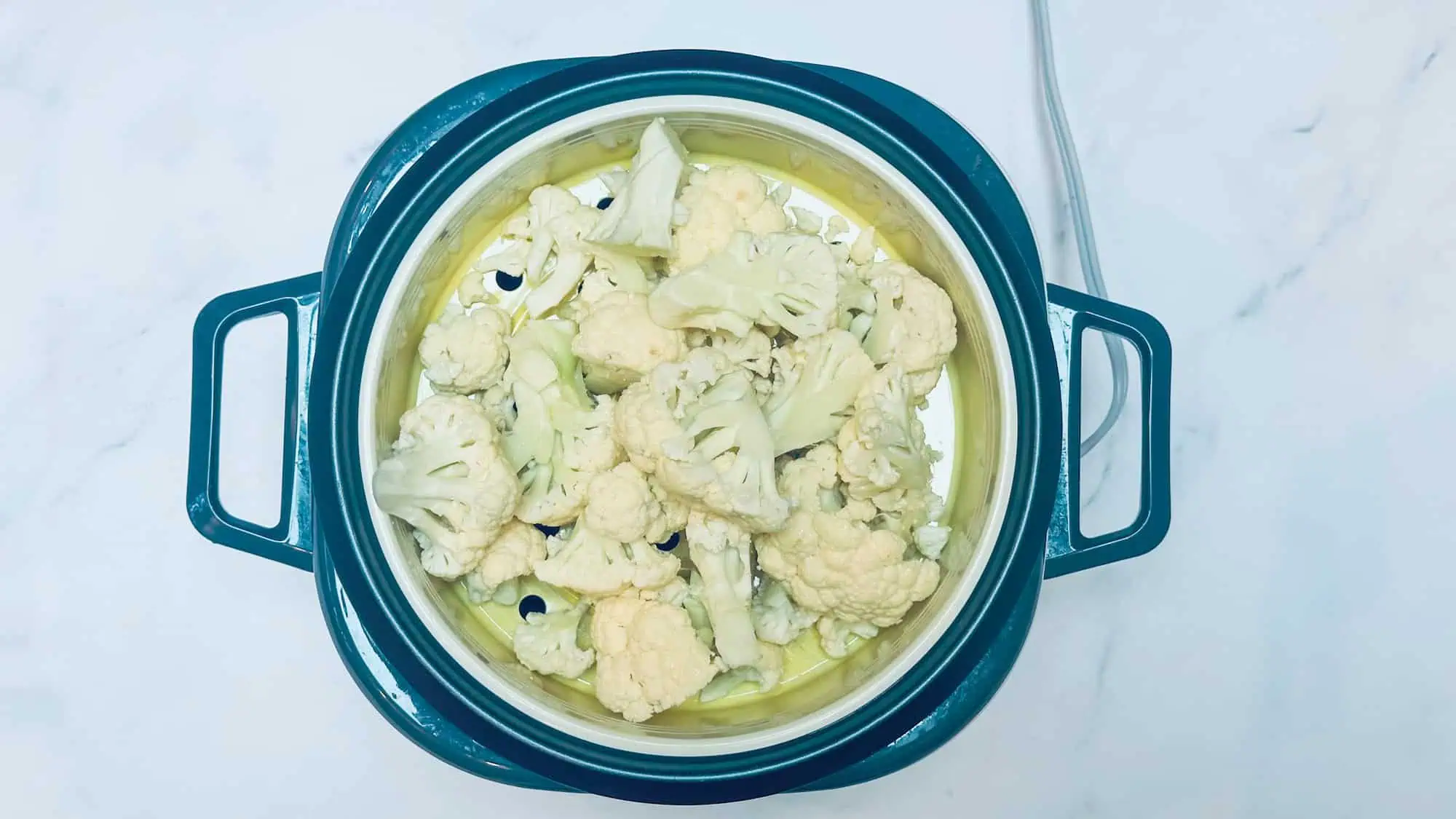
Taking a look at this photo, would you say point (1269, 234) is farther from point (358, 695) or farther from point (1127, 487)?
point (358, 695)

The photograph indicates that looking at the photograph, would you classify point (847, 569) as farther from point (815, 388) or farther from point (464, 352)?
point (464, 352)

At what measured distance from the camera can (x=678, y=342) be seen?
77 cm

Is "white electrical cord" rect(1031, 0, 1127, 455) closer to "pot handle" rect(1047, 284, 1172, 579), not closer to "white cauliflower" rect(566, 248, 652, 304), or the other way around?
"pot handle" rect(1047, 284, 1172, 579)

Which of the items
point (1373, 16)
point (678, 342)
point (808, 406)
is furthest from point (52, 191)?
point (1373, 16)

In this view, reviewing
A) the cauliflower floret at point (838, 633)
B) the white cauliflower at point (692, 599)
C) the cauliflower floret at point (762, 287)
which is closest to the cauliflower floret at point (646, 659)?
the white cauliflower at point (692, 599)

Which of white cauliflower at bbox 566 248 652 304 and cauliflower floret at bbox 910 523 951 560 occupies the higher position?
white cauliflower at bbox 566 248 652 304

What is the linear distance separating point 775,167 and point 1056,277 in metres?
0.31

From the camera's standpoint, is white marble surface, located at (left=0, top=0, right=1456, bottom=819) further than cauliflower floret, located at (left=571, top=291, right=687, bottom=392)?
Yes

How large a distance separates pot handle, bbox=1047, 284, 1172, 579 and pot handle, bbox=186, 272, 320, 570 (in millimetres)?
605

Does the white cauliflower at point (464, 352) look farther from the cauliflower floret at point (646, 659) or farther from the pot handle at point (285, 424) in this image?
the cauliflower floret at point (646, 659)

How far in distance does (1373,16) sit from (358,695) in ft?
4.00

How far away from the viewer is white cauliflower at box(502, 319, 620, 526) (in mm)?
782

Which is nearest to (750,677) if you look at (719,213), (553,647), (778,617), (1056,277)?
(778,617)

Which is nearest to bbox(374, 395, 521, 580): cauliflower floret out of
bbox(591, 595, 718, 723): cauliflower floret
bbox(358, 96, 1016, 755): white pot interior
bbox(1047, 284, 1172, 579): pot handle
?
bbox(358, 96, 1016, 755): white pot interior
